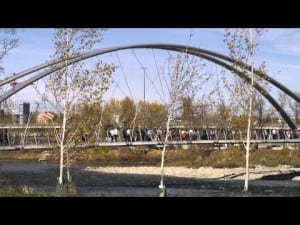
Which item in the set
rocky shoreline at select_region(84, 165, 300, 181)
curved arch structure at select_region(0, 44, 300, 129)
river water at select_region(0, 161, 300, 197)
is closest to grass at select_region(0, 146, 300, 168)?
rocky shoreline at select_region(84, 165, 300, 181)

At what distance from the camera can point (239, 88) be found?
61.9ft

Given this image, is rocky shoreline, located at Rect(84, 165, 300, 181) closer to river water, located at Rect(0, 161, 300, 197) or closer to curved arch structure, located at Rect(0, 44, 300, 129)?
river water, located at Rect(0, 161, 300, 197)

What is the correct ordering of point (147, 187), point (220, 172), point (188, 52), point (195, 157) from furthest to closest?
point (195, 157) → point (220, 172) → point (147, 187) → point (188, 52)

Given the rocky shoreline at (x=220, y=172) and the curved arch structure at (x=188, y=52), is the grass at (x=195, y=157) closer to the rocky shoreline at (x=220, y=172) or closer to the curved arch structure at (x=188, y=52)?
the rocky shoreline at (x=220, y=172)

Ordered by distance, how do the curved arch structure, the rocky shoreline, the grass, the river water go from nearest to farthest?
1. the curved arch structure
2. the river water
3. the rocky shoreline
4. the grass

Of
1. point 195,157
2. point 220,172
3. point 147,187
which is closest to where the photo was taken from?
point 147,187

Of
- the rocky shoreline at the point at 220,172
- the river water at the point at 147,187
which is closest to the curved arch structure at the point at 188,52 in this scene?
the river water at the point at 147,187

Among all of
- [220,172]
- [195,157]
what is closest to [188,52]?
[220,172]

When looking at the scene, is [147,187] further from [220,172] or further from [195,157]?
[195,157]

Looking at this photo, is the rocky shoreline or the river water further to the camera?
the rocky shoreline
